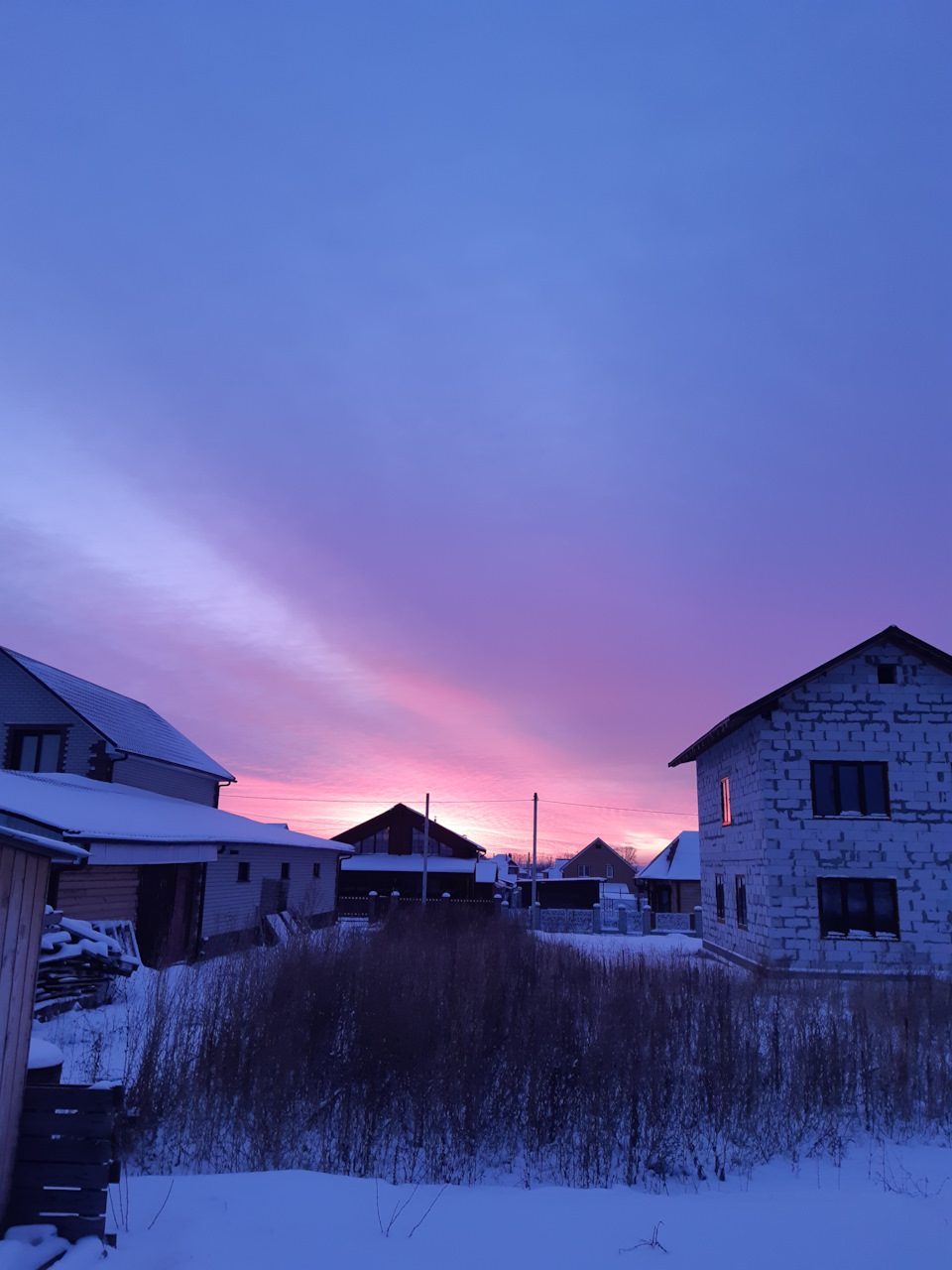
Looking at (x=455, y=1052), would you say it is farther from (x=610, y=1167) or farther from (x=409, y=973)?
(x=409, y=973)

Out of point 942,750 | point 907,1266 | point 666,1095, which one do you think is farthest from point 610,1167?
point 942,750

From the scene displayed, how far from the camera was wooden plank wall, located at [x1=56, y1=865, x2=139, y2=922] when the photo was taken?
1620 cm

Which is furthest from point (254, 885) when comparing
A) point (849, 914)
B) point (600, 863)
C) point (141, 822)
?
point (600, 863)

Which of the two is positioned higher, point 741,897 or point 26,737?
point 26,737

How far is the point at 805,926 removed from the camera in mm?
17984

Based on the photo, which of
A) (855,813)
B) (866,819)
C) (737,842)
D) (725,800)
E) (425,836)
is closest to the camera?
(866,819)

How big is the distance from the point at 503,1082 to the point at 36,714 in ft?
68.8

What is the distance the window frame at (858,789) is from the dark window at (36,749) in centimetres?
2085

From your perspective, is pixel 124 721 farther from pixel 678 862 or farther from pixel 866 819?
pixel 678 862

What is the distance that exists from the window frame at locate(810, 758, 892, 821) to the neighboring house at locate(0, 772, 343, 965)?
587 inches

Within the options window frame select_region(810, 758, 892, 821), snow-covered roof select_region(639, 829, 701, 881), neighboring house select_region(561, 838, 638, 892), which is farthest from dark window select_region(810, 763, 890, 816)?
neighboring house select_region(561, 838, 638, 892)

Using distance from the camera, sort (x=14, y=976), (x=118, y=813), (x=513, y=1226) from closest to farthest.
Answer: (x=14, y=976)
(x=513, y=1226)
(x=118, y=813)

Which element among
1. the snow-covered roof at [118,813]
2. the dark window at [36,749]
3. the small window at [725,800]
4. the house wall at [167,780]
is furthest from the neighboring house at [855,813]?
the dark window at [36,749]

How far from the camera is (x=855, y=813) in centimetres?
1856
